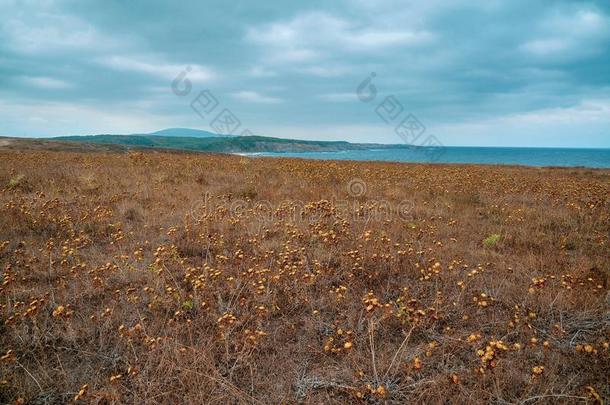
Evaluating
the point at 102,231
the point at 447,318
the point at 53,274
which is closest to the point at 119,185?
the point at 102,231

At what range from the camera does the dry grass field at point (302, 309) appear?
10.2 feet

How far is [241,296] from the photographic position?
15.3 feet

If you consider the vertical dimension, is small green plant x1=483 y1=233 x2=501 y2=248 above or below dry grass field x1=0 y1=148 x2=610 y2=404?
above

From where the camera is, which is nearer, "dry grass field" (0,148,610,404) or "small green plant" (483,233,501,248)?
"dry grass field" (0,148,610,404)

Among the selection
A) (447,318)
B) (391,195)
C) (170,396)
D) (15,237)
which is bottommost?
(170,396)

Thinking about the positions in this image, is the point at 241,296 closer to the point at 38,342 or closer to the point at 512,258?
the point at 38,342

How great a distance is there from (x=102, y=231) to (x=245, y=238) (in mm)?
3145

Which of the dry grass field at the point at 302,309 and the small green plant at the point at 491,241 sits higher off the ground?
the small green plant at the point at 491,241

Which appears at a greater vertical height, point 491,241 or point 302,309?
point 491,241

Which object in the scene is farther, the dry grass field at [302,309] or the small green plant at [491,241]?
the small green plant at [491,241]

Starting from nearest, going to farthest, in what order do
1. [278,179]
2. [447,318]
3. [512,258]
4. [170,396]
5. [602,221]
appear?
1. [170,396]
2. [447,318]
3. [512,258]
4. [602,221]
5. [278,179]

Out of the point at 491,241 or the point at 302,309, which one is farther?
the point at 491,241

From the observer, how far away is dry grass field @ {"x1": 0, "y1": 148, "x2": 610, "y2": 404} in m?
3.11

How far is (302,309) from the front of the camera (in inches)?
176
